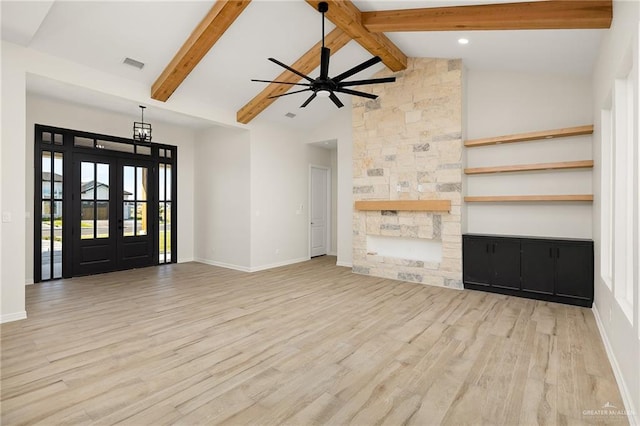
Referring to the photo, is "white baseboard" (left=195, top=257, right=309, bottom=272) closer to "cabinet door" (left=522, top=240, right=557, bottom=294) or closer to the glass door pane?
the glass door pane

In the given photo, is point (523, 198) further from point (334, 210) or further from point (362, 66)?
point (334, 210)

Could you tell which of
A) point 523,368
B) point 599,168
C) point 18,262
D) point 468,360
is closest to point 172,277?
point 18,262

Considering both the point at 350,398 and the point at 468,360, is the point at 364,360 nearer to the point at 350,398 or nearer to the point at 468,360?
the point at 350,398

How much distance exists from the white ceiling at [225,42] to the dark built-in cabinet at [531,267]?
2.48 meters

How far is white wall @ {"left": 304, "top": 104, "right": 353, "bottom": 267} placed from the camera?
7.25 meters

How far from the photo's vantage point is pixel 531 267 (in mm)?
4660

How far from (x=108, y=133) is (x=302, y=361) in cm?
622

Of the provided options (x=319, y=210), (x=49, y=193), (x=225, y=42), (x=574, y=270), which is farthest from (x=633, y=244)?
(x=49, y=193)

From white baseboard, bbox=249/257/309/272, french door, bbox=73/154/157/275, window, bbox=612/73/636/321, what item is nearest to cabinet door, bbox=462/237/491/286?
window, bbox=612/73/636/321

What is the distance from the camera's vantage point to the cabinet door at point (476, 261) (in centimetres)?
505

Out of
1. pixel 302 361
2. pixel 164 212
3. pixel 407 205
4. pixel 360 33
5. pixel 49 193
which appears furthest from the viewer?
pixel 164 212

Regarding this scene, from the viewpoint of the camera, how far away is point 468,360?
9.23 ft

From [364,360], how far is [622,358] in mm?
1902

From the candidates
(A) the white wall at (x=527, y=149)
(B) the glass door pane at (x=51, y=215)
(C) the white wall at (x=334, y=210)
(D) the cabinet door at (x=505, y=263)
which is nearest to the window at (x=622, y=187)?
(D) the cabinet door at (x=505, y=263)
